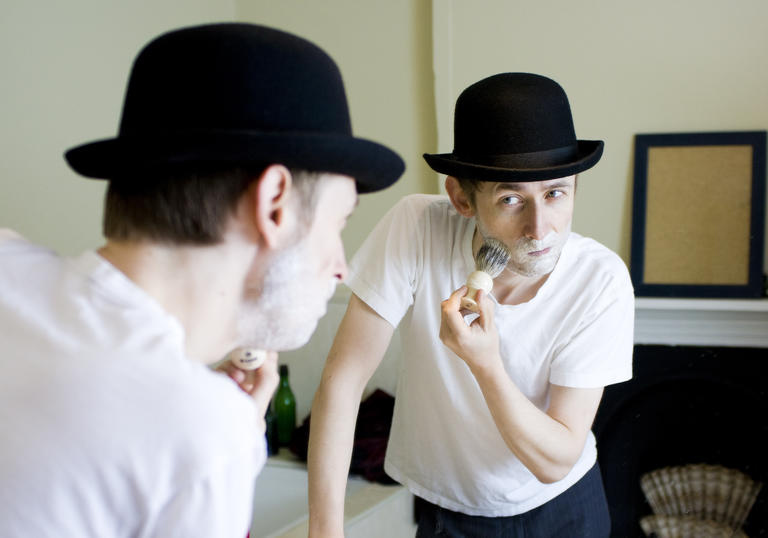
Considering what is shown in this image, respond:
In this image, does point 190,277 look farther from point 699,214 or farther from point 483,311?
point 699,214

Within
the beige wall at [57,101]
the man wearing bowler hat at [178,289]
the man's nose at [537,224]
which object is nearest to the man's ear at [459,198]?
the man's nose at [537,224]

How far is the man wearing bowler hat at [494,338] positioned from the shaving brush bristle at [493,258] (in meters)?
0.02

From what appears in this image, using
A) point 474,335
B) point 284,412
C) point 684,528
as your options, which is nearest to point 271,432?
point 284,412

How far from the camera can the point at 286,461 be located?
Result: 2.65m

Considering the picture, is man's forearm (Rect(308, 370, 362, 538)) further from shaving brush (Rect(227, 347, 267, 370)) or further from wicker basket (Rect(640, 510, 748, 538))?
wicker basket (Rect(640, 510, 748, 538))

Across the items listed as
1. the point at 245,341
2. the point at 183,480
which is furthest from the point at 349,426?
the point at 183,480

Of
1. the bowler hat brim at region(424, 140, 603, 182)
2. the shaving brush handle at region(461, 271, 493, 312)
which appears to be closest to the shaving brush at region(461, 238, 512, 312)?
the shaving brush handle at region(461, 271, 493, 312)

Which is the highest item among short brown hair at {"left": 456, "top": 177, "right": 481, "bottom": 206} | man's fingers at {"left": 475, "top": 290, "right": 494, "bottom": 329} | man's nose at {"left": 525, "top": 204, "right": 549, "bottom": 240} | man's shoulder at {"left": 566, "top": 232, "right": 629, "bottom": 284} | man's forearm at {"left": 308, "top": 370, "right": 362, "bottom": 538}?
short brown hair at {"left": 456, "top": 177, "right": 481, "bottom": 206}

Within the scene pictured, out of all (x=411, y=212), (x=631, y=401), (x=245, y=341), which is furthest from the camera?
(x=631, y=401)

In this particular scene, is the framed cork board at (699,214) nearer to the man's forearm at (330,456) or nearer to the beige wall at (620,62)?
the beige wall at (620,62)

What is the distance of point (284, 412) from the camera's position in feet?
9.26

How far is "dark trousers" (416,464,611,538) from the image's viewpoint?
139cm

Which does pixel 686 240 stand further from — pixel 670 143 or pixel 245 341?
pixel 245 341

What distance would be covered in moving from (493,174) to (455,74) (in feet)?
5.04
